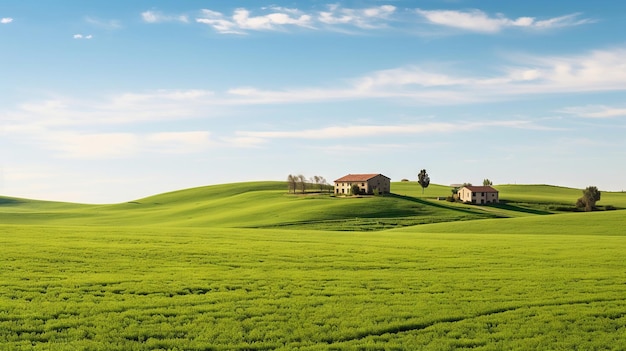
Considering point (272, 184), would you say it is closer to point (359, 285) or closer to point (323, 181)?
point (323, 181)

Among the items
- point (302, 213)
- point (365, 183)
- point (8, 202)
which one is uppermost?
point (365, 183)

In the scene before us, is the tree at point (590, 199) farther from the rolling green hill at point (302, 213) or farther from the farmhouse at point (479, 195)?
the farmhouse at point (479, 195)

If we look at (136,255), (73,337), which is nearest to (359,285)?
(73,337)

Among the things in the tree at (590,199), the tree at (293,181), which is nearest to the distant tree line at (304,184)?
the tree at (293,181)

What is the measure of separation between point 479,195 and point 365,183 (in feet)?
76.7

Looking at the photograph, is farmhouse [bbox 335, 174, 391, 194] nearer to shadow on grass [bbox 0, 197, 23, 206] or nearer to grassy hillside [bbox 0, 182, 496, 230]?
grassy hillside [bbox 0, 182, 496, 230]

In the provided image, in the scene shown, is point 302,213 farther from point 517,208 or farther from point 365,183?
point 517,208

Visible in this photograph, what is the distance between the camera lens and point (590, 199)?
369 feet

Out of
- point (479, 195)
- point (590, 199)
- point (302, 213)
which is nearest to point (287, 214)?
point (302, 213)

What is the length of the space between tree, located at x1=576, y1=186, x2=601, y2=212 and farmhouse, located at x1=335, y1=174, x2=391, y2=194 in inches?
1490

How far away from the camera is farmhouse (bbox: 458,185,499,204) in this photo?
119 metres

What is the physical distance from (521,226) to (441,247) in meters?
34.3

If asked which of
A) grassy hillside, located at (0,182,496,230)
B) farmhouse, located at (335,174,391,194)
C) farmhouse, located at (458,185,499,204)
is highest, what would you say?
farmhouse, located at (335,174,391,194)

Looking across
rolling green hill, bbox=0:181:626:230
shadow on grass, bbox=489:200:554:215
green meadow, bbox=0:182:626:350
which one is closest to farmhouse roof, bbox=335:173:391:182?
rolling green hill, bbox=0:181:626:230
